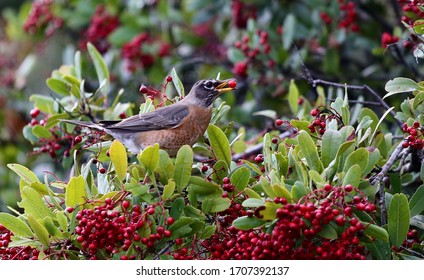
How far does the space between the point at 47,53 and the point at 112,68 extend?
0.83 metres

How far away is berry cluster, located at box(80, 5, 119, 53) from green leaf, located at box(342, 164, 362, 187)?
172 inches

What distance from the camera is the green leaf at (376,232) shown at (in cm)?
262

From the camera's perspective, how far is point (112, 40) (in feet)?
20.9

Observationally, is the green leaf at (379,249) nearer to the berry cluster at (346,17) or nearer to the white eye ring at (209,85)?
the white eye ring at (209,85)

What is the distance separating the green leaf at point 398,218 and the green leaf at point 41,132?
220 centimetres

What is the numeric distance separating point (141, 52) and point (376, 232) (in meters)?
4.13

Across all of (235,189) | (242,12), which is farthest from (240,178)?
(242,12)

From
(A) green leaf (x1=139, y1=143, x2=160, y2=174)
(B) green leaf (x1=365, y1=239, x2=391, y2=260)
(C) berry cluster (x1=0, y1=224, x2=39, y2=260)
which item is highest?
(A) green leaf (x1=139, y1=143, x2=160, y2=174)

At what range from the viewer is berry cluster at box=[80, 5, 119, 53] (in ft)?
21.5

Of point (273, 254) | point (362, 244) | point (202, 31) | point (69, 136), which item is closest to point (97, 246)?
point (273, 254)

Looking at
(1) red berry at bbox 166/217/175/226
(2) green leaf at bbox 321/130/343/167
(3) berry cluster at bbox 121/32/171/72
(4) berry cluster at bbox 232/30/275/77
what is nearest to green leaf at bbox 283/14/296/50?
(4) berry cluster at bbox 232/30/275/77

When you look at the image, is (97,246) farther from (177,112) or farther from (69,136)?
(69,136)

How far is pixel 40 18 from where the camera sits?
6.68 m

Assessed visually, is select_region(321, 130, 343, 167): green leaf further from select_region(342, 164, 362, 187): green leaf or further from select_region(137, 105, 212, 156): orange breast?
select_region(137, 105, 212, 156): orange breast
